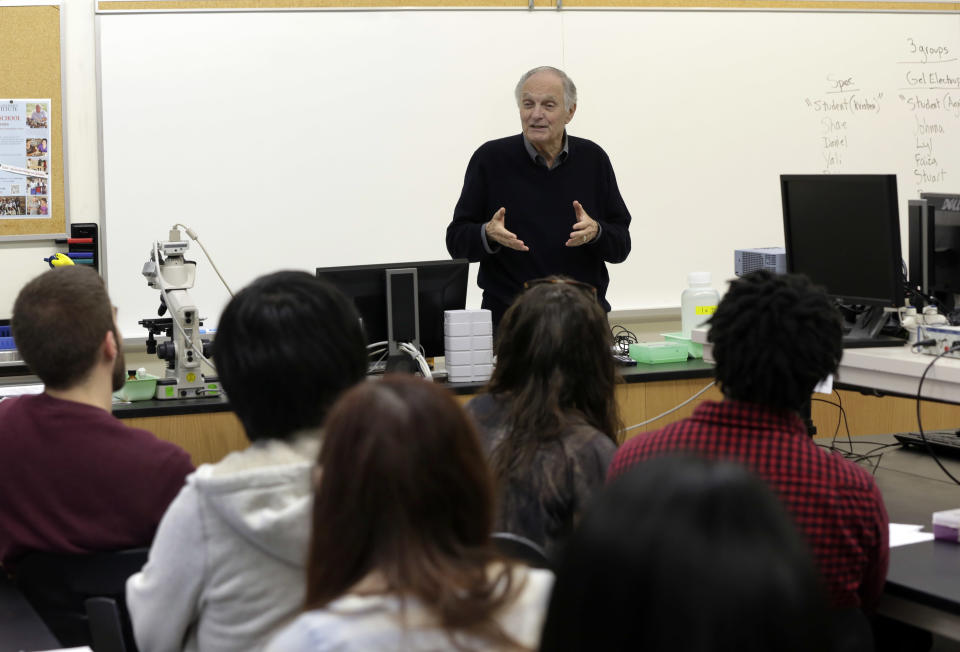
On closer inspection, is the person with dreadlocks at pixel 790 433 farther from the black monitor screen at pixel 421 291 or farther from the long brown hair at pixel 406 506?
the black monitor screen at pixel 421 291

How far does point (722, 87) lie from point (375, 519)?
4.73m

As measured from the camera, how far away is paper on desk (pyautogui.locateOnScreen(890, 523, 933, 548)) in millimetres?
2180

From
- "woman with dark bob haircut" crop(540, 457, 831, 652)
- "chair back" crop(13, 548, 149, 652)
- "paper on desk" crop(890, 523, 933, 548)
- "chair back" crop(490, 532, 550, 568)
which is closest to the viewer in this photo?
"woman with dark bob haircut" crop(540, 457, 831, 652)

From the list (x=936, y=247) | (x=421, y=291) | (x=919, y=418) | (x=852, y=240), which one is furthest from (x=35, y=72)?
(x=919, y=418)

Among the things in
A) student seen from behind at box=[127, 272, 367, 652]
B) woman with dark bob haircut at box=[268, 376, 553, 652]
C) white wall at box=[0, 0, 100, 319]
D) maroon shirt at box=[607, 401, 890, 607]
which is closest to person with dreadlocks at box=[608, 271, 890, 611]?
maroon shirt at box=[607, 401, 890, 607]

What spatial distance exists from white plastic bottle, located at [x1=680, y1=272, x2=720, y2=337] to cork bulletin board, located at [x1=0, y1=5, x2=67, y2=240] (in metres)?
2.63

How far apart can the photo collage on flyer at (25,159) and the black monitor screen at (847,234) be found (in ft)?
9.88

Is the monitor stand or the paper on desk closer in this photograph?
the paper on desk

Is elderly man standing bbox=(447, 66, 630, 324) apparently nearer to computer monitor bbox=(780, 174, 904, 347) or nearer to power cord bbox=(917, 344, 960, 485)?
computer monitor bbox=(780, 174, 904, 347)

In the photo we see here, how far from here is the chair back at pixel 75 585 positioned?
172cm

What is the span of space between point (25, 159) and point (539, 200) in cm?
220

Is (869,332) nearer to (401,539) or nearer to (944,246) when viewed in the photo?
(944,246)

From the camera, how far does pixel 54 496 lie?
1839 millimetres

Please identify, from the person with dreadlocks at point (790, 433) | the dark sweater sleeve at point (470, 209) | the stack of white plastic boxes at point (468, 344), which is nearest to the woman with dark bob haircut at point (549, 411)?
the person with dreadlocks at point (790, 433)
